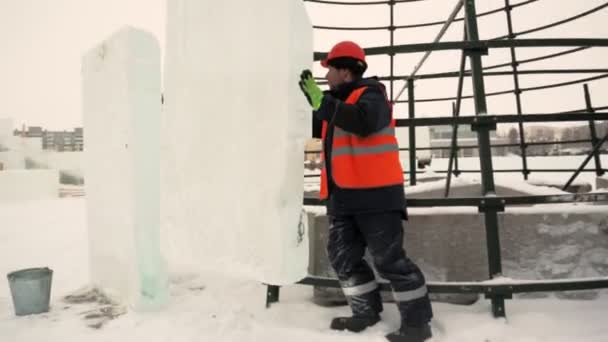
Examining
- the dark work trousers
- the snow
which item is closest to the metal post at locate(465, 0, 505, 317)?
the dark work trousers

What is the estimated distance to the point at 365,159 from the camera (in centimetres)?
203

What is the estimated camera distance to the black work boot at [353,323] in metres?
2.14

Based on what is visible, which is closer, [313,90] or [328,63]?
[313,90]

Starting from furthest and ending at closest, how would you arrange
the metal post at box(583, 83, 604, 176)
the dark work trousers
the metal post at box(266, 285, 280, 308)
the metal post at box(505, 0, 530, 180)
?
the metal post at box(505, 0, 530, 180), the metal post at box(583, 83, 604, 176), the metal post at box(266, 285, 280, 308), the dark work trousers

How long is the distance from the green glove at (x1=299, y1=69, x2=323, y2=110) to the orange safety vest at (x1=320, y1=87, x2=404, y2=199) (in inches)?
11.3

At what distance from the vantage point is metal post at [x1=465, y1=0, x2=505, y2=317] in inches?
86.0

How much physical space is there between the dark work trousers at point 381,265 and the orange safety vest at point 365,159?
0.18 metres

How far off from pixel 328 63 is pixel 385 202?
850mm

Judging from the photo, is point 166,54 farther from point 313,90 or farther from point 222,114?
point 313,90

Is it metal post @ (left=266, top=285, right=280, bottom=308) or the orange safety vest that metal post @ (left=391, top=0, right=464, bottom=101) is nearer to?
the orange safety vest

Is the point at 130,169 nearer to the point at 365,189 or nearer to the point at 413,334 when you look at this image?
the point at 365,189

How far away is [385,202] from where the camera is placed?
6.61 ft

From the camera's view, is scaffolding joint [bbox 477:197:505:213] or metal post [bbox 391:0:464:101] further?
metal post [bbox 391:0:464:101]

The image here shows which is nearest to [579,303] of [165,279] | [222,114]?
[222,114]
